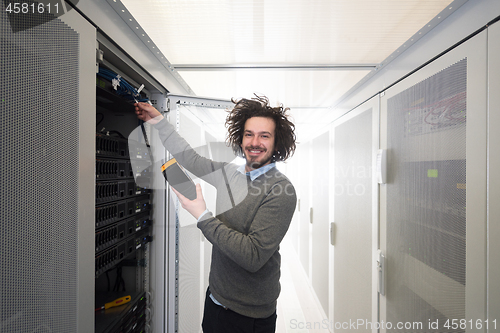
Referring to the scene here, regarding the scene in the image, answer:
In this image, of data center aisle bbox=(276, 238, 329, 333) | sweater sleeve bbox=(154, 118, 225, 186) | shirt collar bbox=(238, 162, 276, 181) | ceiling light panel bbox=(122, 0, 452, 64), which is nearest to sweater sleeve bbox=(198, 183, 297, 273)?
shirt collar bbox=(238, 162, 276, 181)

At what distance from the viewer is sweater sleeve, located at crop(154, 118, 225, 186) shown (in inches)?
46.3

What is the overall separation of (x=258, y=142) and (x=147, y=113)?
62cm

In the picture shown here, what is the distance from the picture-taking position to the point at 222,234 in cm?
87

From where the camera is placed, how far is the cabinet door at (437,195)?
2.44 feet

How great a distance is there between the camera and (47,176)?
573 millimetres

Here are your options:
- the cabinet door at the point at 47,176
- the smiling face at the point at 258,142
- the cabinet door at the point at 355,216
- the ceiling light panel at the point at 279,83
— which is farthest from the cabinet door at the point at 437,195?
the cabinet door at the point at 47,176

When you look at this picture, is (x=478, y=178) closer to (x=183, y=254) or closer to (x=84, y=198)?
(x=84, y=198)

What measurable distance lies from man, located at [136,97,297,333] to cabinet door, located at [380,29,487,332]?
0.62m

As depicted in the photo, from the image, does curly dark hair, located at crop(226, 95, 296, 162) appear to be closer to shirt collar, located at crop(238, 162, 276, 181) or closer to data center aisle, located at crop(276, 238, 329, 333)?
shirt collar, located at crop(238, 162, 276, 181)

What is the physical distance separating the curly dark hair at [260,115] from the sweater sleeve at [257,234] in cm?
38

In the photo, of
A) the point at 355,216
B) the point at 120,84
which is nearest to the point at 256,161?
the point at 120,84

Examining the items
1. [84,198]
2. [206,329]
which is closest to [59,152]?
[84,198]

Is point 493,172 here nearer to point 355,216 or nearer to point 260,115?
point 260,115

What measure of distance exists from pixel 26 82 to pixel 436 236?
151cm
